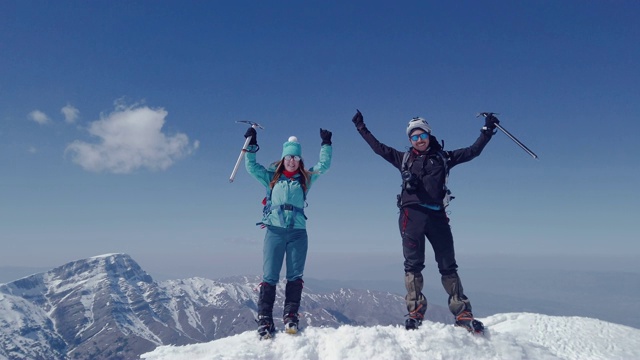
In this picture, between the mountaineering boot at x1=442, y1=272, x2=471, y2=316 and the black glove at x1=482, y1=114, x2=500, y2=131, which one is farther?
the black glove at x1=482, y1=114, x2=500, y2=131

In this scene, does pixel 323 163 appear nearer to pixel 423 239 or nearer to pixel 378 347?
pixel 423 239

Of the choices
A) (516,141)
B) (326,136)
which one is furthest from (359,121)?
(516,141)

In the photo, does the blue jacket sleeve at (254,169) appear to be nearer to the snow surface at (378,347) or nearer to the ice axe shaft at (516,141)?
the snow surface at (378,347)

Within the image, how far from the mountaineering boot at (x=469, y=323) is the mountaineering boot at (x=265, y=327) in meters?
4.06

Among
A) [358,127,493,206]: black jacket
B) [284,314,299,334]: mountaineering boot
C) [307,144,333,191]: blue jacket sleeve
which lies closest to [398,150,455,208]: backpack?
[358,127,493,206]: black jacket

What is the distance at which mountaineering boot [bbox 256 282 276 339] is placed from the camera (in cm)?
809

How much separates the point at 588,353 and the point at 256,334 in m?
7.90

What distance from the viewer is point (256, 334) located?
816 cm

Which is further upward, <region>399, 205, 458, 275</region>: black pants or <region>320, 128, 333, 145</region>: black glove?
<region>320, 128, 333, 145</region>: black glove

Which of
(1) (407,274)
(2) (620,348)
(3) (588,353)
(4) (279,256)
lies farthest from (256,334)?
(2) (620,348)

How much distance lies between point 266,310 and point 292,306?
2.01 ft

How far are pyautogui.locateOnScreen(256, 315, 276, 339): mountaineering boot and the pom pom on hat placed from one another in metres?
4.04

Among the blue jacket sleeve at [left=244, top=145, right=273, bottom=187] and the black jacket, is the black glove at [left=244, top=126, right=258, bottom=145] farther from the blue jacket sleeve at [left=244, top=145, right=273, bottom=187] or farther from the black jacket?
the black jacket

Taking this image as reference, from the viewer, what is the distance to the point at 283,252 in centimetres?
908
